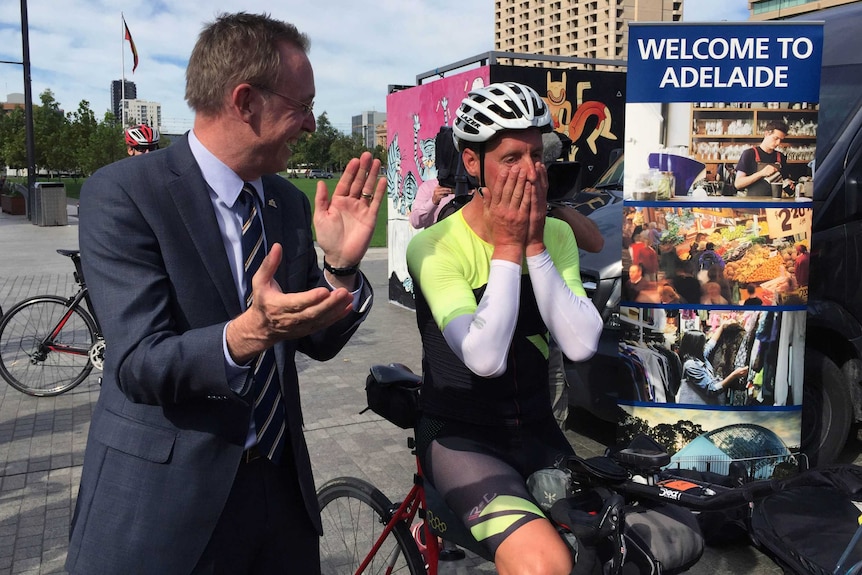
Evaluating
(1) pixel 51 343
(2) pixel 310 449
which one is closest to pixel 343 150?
(1) pixel 51 343

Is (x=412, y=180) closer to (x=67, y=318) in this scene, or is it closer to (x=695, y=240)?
(x=67, y=318)

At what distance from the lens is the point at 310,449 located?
18.0ft

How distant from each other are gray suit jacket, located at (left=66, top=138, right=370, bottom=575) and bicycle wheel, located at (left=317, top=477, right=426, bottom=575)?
108 centimetres

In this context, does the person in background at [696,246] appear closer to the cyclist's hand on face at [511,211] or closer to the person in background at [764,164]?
the person in background at [764,164]

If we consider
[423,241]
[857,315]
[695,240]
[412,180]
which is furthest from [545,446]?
[412,180]

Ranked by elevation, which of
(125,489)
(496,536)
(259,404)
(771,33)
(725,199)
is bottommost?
(496,536)

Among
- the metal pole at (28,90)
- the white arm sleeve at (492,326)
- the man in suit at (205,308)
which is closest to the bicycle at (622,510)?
the white arm sleeve at (492,326)

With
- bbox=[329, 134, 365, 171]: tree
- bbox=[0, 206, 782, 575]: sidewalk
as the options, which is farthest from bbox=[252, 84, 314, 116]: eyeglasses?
bbox=[329, 134, 365, 171]: tree

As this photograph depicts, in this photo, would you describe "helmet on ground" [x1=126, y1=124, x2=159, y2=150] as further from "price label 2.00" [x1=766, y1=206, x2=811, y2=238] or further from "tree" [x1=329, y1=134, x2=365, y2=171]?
"tree" [x1=329, y1=134, x2=365, y2=171]

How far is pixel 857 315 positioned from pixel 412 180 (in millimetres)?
6109

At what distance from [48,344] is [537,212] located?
5.84 metres

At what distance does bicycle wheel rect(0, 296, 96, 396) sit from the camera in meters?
6.86

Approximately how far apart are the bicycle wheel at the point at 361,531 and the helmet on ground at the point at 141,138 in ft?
19.7

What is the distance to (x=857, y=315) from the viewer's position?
5023 millimetres
